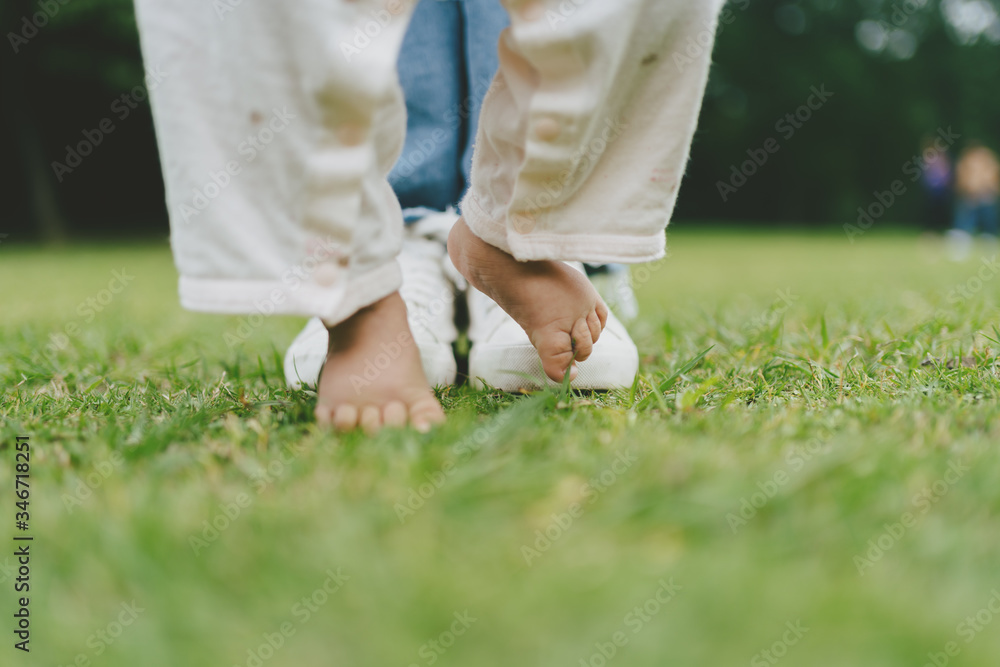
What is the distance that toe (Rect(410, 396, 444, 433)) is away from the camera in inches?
36.6

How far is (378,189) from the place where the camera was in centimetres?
93

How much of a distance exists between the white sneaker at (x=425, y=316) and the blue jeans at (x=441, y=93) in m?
0.12

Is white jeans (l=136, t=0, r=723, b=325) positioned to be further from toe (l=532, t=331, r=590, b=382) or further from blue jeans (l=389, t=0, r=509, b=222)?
blue jeans (l=389, t=0, r=509, b=222)

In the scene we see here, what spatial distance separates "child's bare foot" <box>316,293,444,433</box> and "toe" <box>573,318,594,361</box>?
255 millimetres

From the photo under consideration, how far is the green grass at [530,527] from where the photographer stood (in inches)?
20.3

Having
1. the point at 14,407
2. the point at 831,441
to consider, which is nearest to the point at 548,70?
the point at 831,441

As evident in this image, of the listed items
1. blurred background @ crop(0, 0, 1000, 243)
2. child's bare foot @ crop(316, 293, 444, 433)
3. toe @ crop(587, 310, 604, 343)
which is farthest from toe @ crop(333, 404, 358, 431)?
blurred background @ crop(0, 0, 1000, 243)

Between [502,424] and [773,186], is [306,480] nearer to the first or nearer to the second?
[502,424]

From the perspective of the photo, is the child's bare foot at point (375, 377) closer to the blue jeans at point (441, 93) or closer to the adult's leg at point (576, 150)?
the adult's leg at point (576, 150)

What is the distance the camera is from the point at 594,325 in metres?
1.17

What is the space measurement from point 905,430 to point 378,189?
709mm

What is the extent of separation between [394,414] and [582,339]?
34cm

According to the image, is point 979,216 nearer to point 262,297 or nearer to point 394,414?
point 394,414

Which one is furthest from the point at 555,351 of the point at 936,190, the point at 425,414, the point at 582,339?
the point at 936,190
